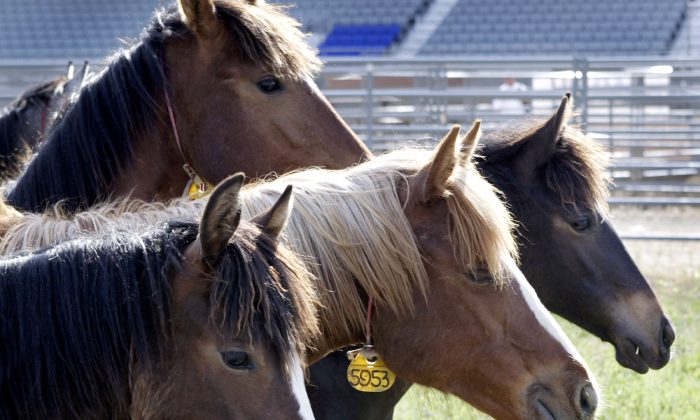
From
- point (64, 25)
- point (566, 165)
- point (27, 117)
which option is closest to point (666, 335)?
point (566, 165)

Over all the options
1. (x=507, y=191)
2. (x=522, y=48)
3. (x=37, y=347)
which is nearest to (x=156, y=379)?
(x=37, y=347)

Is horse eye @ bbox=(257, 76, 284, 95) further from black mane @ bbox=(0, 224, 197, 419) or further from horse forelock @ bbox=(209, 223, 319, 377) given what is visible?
black mane @ bbox=(0, 224, 197, 419)

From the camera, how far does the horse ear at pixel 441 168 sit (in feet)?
9.18

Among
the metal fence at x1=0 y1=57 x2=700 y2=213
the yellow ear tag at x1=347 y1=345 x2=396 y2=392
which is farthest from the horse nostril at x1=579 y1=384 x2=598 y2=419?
the metal fence at x1=0 y1=57 x2=700 y2=213

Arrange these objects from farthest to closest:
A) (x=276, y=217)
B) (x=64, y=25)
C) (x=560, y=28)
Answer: (x=64, y=25)
(x=560, y=28)
(x=276, y=217)

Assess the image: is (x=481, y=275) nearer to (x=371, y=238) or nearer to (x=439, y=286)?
(x=439, y=286)

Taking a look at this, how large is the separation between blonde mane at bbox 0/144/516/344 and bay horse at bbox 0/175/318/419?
2.06 ft

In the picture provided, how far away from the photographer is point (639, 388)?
19.2 ft

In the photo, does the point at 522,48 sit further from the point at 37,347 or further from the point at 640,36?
the point at 37,347

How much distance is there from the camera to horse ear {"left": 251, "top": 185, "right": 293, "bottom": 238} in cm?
229

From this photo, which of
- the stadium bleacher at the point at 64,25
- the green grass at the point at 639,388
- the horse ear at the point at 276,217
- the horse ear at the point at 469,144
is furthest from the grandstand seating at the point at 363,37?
the horse ear at the point at 276,217

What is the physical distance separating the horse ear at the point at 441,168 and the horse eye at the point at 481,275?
9.7 inches

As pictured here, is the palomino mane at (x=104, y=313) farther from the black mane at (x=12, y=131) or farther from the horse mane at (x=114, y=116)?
the black mane at (x=12, y=131)

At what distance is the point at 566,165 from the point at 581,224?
23 centimetres
